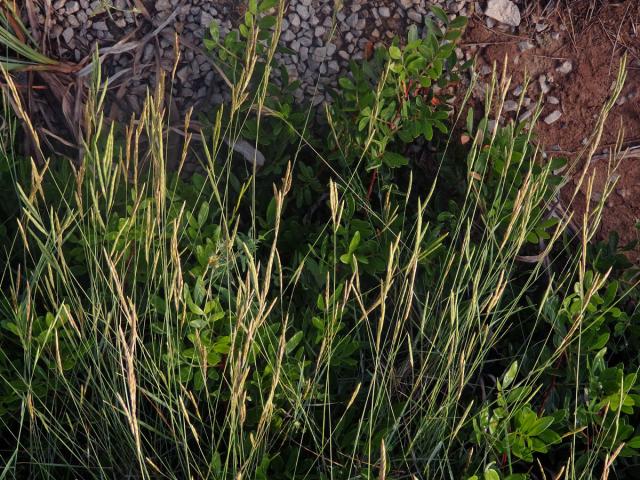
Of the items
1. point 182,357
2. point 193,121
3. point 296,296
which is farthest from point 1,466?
point 193,121

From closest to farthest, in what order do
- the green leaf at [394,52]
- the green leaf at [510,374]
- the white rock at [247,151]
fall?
the green leaf at [510,374], the green leaf at [394,52], the white rock at [247,151]

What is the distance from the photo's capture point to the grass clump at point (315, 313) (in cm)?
140

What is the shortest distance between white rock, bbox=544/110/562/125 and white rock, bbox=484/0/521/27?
266 millimetres

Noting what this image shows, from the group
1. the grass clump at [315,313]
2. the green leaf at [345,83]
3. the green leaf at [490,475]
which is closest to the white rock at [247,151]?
the grass clump at [315,313]

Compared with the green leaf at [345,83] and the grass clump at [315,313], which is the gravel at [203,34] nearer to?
the grass clump at [315,313]

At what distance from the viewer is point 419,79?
1.87 meters

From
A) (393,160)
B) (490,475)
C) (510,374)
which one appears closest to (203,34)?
(393,160)

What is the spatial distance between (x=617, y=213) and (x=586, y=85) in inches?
13.9

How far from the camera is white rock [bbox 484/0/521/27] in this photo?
2.14 metres

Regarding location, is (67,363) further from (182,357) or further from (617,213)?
(617,213)

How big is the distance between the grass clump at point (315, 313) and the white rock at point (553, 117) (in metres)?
0.26

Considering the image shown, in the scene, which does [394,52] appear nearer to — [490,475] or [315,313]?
[315,313]

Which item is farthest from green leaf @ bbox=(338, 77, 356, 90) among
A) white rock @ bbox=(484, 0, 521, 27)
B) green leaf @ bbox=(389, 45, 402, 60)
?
white rock @ bbox=(484, 0, 521, 27)

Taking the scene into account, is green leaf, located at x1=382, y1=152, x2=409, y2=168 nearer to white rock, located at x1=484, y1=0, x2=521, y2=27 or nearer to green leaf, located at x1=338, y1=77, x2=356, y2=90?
green leaf, located at x1=338, y1=77, x2=356, y2=90
